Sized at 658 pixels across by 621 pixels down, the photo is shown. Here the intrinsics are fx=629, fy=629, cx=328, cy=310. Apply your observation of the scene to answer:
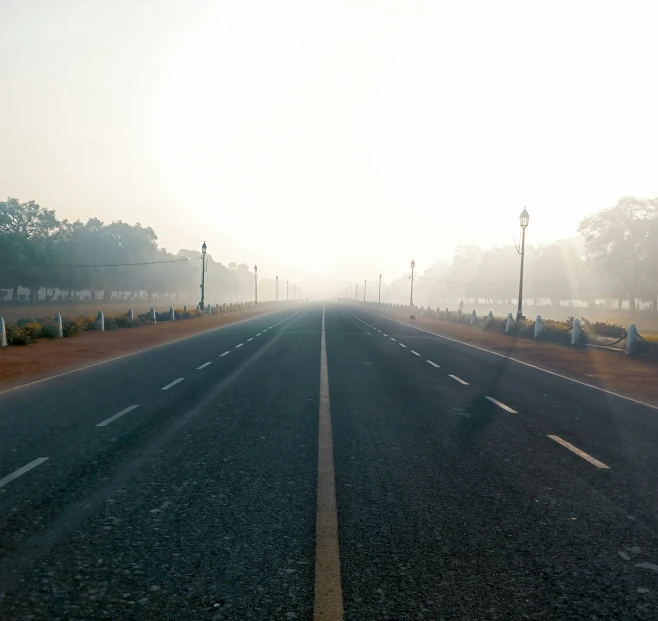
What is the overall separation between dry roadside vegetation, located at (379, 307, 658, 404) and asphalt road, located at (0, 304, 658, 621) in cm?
411

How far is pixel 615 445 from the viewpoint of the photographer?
8680 mm

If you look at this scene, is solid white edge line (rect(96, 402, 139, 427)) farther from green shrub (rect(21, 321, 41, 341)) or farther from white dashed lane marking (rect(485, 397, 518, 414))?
green shrub (rect(21, 321, 41, 341))

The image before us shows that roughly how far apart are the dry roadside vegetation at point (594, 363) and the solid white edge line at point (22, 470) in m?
11.8

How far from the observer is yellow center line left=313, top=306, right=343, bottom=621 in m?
3.77

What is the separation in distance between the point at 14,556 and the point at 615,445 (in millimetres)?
7483

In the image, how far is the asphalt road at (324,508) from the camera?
12.8ft

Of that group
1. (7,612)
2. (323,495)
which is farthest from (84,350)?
(7,612)

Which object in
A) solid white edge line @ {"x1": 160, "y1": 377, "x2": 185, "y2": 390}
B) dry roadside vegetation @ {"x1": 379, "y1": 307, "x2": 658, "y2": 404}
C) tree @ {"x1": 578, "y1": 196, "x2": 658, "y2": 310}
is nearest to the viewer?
solid white edge line @ {"x1": 160, "y1": 377, "x2": 185, "y2": 390}

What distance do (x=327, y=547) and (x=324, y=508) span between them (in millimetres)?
930

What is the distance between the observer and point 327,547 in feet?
15.4

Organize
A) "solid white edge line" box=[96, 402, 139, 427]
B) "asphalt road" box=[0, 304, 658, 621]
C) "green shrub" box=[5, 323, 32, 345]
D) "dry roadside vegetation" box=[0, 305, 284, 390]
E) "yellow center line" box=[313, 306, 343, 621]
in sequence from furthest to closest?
"green shrub" box=[5, 323, 32, 345]
"dry roadside vegetation" box=[0, 305, 284, 390]
"solid white edge line" box=[96, 402, 139, 427]
"asphalt road" box=[0, 304, 658, 621]
"yellow center line" box=[313, 306, 343, 621]

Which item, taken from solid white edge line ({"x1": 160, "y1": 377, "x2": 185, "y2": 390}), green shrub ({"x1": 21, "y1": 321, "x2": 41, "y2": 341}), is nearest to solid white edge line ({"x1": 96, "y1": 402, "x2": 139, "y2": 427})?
solid white edge line ({"x1": 160, "y1": 377, "x2": 185, "y2": 390})

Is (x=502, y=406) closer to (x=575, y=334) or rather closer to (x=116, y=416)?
(x=116, y=416)

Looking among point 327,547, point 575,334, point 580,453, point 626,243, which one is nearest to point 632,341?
point 575,334
